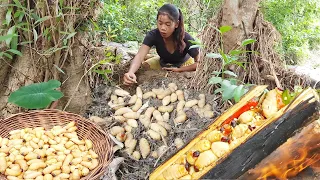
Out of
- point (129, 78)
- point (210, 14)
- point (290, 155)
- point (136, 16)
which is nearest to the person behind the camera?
point (290, 155)

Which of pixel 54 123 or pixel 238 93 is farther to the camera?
pixel 54 123

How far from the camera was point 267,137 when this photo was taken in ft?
5.07

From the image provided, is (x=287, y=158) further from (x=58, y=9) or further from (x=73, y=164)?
(x=58, y=9)

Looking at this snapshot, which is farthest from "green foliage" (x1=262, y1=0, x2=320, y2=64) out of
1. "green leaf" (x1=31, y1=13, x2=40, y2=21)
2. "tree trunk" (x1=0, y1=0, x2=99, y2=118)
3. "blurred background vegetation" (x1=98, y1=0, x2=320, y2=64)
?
"green leaf" (x1=31, y1=13, x2=40, y2=21)

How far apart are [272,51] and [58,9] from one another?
1598mm

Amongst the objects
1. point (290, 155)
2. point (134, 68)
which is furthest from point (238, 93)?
point (134, 68)

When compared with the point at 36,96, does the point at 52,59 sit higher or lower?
higher

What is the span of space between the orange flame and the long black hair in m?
1.62

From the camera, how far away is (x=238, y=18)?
252 cm

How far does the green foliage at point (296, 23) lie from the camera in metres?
5.79

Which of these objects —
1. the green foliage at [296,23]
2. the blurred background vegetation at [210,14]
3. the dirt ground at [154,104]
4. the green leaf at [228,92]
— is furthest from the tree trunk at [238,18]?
the green foliage at [296,23]

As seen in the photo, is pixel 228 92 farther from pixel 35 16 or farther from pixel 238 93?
pixel 35 16

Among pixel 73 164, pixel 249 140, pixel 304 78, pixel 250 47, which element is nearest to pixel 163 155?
pixel 73 164

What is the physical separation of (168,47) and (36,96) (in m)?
1.42
